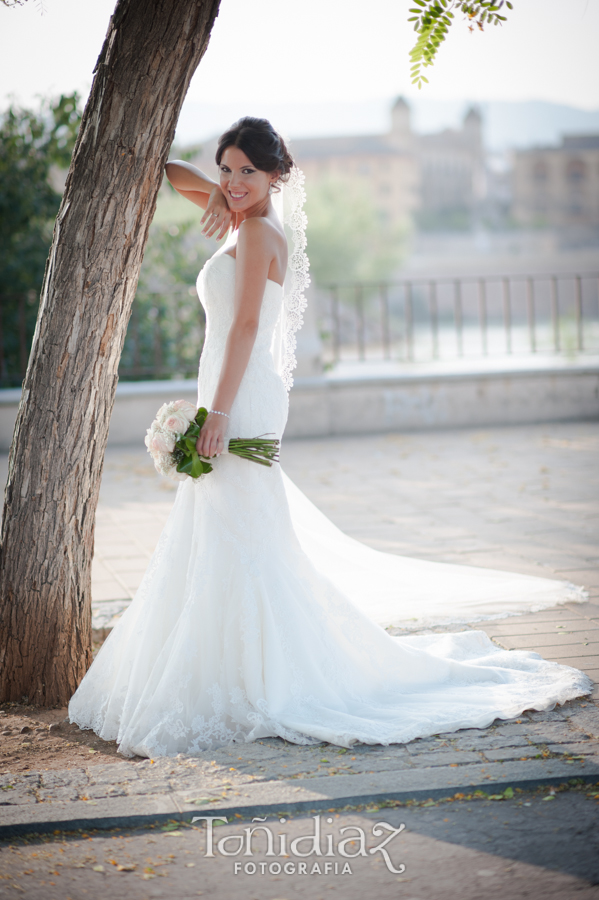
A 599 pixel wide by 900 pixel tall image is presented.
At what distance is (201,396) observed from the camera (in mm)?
3229

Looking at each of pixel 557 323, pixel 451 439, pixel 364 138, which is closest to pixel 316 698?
pixel 451 439

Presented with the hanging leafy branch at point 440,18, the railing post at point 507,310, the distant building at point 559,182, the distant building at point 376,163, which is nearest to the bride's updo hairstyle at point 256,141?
the hanging leafy branch at point 440,18

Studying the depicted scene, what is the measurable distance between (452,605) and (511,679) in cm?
90

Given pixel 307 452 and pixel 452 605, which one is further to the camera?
pixel 307 452

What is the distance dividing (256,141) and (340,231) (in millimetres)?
57724

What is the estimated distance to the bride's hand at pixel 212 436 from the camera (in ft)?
9.82

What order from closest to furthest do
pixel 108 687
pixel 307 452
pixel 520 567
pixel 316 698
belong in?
pixel 316 698
pixel 108 687
pixel 520 567
pixel 307 452

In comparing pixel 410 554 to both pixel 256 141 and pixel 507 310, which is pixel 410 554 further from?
pixel 507 310

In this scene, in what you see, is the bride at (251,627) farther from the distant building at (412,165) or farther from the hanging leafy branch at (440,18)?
the distant building at (412,165)

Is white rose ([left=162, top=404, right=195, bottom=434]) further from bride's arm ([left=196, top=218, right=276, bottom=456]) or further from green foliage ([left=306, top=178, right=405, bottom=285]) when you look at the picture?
green foliage ([left=306, top=178, right=405, bottom=285])

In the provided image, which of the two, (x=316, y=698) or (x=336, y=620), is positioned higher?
(x=336, y=620)

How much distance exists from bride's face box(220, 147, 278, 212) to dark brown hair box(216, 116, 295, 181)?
19mm

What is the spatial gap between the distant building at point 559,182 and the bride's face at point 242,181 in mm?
109995

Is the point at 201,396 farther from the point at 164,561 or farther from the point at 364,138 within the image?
the point at 364,138
